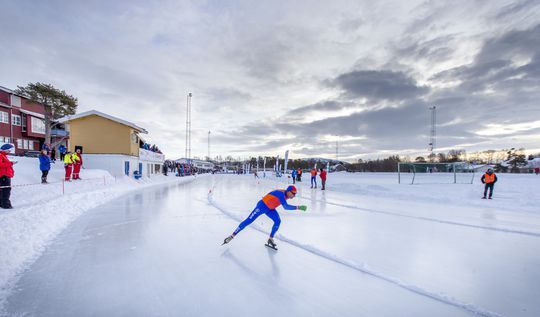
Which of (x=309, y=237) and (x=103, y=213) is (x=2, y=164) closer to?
(x=103, y=213)

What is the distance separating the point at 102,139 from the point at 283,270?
24594 millimetres

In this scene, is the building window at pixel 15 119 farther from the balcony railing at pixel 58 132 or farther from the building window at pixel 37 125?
the balcony railing at pixel 58 132

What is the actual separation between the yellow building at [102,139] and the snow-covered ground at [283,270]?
18.3 metres

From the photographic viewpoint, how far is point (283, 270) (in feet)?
11.6

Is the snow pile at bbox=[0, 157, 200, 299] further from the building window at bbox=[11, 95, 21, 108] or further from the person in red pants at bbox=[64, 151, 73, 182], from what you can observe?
the building window at bbox=[11, 95, 21, 108]

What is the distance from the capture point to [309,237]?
516 centimetres

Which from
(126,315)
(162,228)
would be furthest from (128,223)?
(126,315)

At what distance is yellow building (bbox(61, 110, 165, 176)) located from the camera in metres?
22.0

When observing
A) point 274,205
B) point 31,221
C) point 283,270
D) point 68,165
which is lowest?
point 283,270

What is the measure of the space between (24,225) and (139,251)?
9.18 feet

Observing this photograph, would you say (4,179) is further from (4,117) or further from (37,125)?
(37,125)

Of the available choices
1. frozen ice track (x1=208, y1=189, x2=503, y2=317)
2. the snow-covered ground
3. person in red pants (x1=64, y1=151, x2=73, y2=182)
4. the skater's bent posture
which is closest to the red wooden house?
person in red pants (x1=64, y1=151, x2=73, y2=182)

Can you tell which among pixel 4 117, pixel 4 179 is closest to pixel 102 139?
pixel 4 117

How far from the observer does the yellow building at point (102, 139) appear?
21953mm
